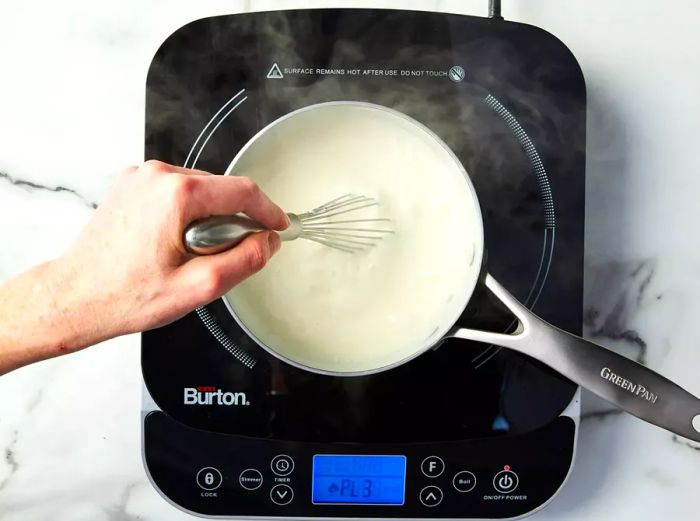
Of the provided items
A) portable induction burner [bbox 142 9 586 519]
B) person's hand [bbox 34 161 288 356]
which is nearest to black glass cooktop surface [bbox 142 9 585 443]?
portable induction burner [bbox 142 9 586 519]

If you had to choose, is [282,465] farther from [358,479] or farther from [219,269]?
[219,269]

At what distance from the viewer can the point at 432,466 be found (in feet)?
1.81

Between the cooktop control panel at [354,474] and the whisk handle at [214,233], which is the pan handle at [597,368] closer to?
the cooktop control panel at [354,474]

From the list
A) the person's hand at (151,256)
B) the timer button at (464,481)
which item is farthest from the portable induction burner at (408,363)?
the person's hand at (151,256)

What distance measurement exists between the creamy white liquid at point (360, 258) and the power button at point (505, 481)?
13 cm

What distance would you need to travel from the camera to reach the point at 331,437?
1.79 ft

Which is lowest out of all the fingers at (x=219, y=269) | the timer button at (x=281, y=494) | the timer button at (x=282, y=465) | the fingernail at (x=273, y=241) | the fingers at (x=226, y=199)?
the timer button at (x=281, y=494)

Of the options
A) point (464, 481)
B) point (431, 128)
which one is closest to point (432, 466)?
point (464, 481)

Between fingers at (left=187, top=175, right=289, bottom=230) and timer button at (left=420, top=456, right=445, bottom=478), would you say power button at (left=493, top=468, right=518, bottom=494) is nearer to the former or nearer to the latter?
timer button at (left=420, top=456, right=445, bottom=478)

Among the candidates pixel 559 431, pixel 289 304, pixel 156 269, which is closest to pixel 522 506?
pixel 559 431

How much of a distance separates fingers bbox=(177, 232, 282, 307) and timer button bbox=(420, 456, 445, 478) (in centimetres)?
23

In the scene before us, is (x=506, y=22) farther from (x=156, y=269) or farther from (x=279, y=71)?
(x=156, y=269)

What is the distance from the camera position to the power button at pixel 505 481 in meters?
0.55

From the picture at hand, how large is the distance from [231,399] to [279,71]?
0.24 meters
